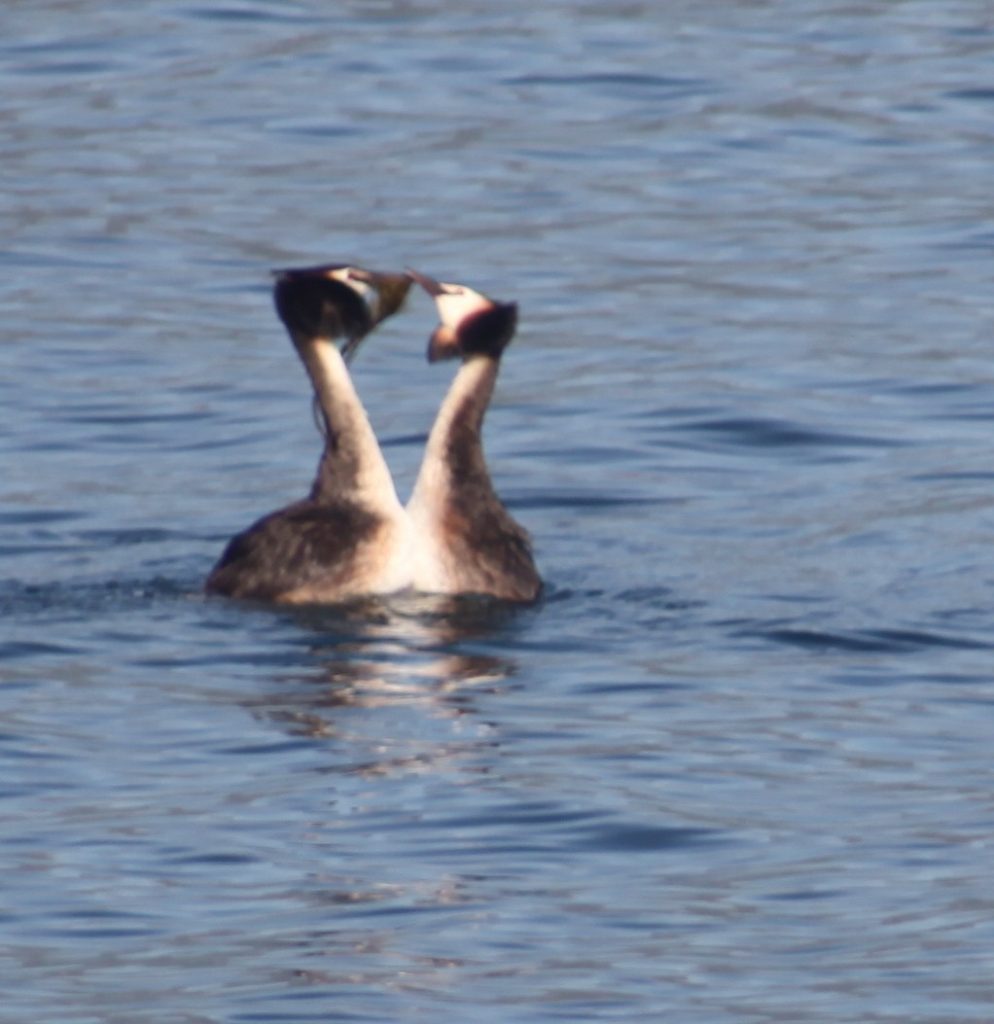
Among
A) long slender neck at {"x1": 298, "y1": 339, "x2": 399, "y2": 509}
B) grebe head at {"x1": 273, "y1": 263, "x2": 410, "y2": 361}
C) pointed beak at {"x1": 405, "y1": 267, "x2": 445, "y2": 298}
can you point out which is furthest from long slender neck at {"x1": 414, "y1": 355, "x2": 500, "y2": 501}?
grebe head at {"x1": 273, "y1": 263, "x2": 410, "y2": 361}

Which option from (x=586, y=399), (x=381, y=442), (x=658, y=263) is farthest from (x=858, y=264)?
(x=381, y=442)

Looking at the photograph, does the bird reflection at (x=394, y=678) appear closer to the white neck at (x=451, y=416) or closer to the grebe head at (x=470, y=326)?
the white neck at (x=451, y=416)

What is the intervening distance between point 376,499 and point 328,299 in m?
0.95

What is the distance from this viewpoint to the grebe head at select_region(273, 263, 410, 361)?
43.8ft

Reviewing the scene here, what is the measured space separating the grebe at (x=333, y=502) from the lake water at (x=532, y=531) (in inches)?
7.2

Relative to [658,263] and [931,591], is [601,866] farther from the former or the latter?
[658,263]

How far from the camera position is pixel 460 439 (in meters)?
13.2

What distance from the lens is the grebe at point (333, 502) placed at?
1297cm

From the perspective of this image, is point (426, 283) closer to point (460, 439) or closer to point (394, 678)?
point (460, 439)

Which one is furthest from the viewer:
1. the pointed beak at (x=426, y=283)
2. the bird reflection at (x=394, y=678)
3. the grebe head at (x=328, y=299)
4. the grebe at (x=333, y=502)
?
the grebe head at (x=328, y=299)

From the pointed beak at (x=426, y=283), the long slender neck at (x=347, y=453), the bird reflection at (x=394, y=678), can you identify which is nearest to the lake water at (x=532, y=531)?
the bird reflection at (x=394, y=678)

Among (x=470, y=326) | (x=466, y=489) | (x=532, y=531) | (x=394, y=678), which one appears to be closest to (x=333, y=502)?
(x=466, y=489)

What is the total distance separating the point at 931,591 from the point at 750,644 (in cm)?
133

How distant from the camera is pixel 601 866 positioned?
9734 mm
